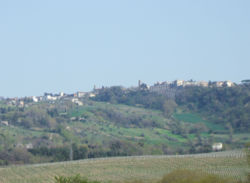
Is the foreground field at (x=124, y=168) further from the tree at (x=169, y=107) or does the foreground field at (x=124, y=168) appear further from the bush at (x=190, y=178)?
the tree at (x=169, y=107)

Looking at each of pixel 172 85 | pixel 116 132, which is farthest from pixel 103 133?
pixel 172 85

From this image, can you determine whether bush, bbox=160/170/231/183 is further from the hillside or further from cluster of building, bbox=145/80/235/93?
cluster of building, bbox=145/80/235/93

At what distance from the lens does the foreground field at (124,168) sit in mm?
32250

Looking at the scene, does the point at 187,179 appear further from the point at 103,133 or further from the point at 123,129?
the point at 123,129

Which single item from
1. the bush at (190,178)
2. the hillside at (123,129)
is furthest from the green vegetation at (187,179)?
the hillside at (123,129)

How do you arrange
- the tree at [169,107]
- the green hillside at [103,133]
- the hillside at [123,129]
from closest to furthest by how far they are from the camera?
the green hillside at [103,133] → the hillside at [123,129] → the tree at [169,107]

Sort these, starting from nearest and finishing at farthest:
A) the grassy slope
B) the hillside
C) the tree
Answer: the hillside, the grassy slope, the tree

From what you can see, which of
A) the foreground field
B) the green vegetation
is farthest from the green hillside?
the green vegetation

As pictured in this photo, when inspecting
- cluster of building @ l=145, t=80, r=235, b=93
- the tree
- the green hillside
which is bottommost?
the green hillside

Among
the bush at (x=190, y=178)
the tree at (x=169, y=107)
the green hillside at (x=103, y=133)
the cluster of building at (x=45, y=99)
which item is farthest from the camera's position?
the cluster of building at (x=45, y=99)

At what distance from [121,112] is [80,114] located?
853 cm

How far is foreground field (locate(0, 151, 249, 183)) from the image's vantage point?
1270 inches

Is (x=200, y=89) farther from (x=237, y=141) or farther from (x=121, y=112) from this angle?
(x=237, y=141)

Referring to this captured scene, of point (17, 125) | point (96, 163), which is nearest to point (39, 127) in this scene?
point (17, 125)
